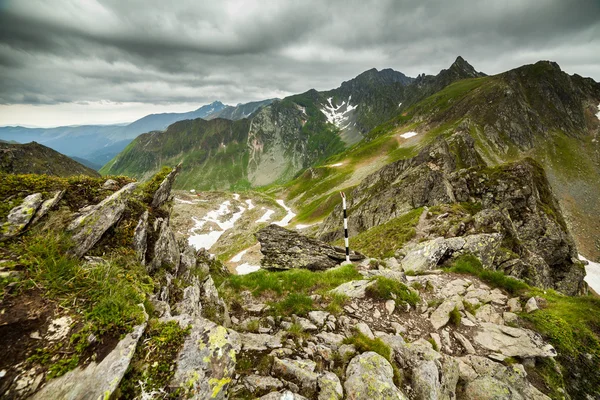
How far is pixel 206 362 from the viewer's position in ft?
16.3

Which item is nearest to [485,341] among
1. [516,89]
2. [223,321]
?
[223,321]

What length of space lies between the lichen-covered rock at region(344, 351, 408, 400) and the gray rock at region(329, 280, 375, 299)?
4.26 metres

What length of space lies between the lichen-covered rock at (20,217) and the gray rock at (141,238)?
2.46m

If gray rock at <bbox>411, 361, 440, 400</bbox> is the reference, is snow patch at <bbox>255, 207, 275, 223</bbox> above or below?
below

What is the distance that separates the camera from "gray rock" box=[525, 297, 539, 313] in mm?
10219

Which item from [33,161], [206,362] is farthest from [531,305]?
[33,161]

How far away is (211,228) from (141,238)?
8879cm

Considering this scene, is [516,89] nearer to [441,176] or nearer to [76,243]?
[441,176]

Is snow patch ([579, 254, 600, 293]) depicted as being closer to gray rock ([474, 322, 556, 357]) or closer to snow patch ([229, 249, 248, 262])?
gray rock ([474, 322, 556, 357])

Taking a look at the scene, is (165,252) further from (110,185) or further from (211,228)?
(211,228)

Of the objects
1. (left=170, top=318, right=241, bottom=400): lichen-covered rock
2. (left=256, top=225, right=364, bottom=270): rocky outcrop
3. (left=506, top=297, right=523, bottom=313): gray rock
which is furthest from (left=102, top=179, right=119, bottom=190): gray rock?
(left=506, top=297, right=523, bottom=313): gray rock

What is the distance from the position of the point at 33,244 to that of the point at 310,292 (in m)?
10.0

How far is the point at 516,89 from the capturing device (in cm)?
14388

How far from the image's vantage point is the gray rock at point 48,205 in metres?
6.22
